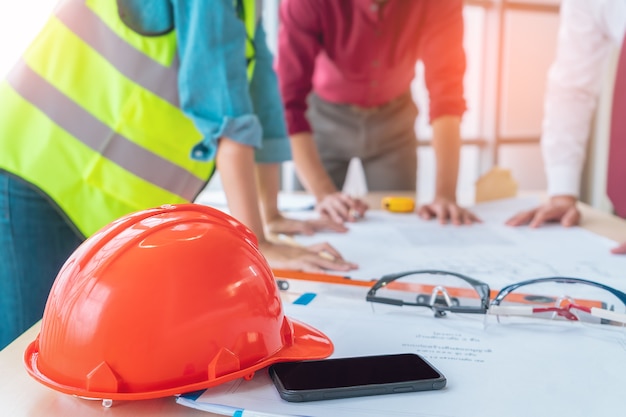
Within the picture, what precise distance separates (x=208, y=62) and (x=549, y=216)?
72 centimetres

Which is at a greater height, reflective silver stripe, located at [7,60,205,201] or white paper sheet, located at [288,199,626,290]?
reflective silver stripe, located at [7,60,205,201]

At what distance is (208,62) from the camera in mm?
A: 773

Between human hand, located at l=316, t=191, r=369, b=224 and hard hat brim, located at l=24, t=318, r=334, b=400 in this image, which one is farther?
human hand, located at l=316, t=191, r=369, b=224

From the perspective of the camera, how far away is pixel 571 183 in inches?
49.1

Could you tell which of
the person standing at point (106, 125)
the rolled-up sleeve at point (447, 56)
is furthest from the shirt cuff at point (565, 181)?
the person standing at point (106, 125)

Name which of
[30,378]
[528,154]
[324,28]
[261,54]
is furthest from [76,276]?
[528,154]

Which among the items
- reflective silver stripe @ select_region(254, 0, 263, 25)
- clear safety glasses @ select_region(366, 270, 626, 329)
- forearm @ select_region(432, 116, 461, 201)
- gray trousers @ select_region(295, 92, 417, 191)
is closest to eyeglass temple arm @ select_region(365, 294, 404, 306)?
clear safety glasses @ select_region(366, 270, 626, 329)

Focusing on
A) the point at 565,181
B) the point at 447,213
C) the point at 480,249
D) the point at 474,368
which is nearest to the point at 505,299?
the point at 474,368

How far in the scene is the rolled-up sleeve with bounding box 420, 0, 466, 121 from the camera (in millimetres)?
1395

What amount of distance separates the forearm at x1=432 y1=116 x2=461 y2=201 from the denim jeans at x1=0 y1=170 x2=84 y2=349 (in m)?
0.84

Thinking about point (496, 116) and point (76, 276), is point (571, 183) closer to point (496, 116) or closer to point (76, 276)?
point (76, 276)

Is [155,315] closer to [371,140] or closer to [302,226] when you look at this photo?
[302,226]

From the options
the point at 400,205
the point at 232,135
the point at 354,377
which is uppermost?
the point at 232,135

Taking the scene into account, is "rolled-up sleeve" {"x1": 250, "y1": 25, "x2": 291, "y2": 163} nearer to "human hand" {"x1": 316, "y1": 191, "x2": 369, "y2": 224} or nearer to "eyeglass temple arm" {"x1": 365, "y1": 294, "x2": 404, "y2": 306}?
"human hand" {"x1": 316, "y1": 191, "x2": 369, "y2": 224}
